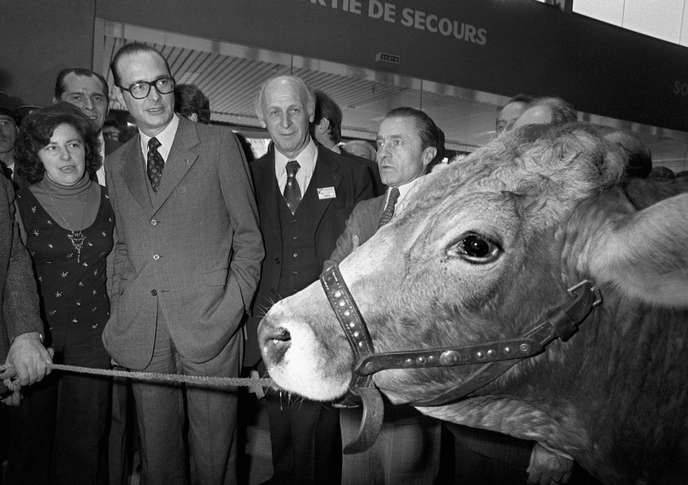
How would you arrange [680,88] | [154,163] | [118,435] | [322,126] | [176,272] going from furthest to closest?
1. [680,88]
2. [322,126]
3. [118,435]
4. [154,163]
5. [176,272]

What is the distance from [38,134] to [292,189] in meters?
1.42

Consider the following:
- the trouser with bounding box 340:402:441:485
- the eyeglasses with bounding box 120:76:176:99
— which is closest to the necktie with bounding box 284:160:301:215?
the eyeglasses with bounding box 120:76:176:99

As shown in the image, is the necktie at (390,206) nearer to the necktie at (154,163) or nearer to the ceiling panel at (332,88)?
the necktie at (154,163)

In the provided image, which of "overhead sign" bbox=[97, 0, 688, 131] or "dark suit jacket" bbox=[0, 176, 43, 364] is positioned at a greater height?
"overhead sign" bbox=[97, 0, 688, 131]

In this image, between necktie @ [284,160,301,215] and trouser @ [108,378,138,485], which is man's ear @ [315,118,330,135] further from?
trouser @ [108,378,138,485]

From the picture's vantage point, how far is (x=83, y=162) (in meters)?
2.79

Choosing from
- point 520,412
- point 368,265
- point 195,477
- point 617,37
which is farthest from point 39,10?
point 617,37

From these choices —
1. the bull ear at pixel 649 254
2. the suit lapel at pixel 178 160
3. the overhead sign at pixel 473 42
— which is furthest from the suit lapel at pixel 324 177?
the overhead sign at pixel 473 42

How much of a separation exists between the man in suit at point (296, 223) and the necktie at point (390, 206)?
1.56ft

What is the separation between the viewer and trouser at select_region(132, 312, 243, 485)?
2.56 meters

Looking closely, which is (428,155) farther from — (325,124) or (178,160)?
(325,124)

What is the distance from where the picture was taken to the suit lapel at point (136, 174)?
8.33 ft

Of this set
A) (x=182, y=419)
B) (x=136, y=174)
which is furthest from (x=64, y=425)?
(x=136, y=174)

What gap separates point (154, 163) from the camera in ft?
8.60
